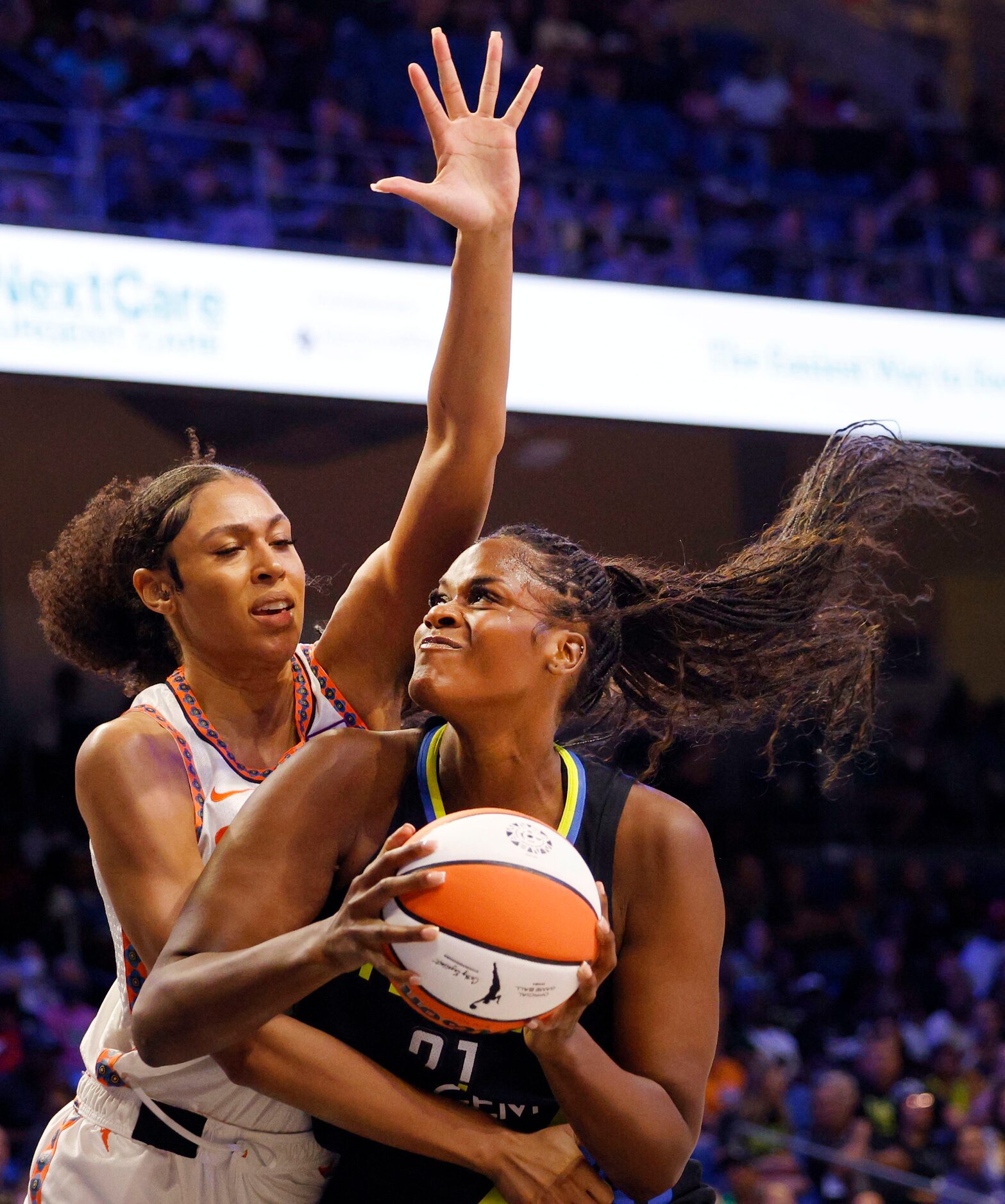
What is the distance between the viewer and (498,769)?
232cm

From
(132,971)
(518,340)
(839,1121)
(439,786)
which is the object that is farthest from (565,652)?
(518,340)

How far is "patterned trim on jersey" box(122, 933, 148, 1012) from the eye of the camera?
2387 mm

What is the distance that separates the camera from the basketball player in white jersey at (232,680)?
2314 millimetres

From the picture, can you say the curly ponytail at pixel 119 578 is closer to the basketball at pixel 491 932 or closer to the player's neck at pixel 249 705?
the player's neck at pixel 249 705

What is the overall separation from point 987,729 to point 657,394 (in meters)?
4.69

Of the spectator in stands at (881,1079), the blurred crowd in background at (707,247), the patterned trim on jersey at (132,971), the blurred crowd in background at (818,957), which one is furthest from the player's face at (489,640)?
the spectator in stands at (881,1079)

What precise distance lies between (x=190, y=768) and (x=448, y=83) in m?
1.33

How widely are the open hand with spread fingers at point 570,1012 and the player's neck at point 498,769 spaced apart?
38 cm

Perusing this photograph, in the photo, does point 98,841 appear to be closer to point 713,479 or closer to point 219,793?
point 219,793

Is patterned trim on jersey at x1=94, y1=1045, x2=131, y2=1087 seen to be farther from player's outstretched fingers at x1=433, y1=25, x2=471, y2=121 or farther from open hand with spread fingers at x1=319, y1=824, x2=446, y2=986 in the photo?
player's outstretched fingers at x1=433, y1=25, x2=471, y2=121

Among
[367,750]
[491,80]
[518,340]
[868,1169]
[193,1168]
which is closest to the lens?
[367,750]

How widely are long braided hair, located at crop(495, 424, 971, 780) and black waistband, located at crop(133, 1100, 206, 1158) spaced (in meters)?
0.89

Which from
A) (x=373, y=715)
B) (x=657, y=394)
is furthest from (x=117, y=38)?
(x=373, y=715)

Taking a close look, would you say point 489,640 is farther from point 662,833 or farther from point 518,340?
point 518,340
